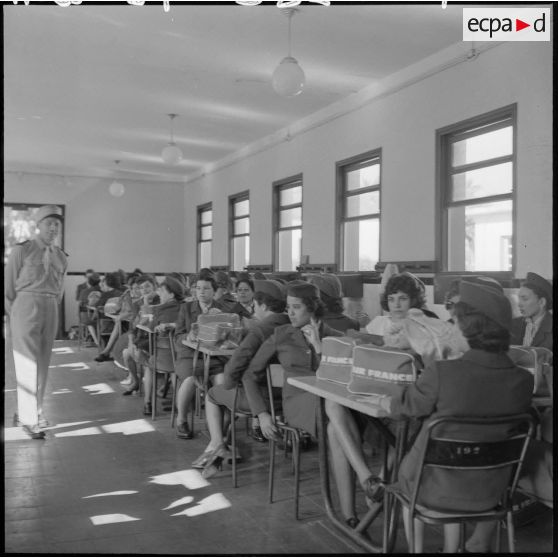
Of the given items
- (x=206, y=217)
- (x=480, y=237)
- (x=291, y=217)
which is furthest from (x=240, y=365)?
(x=206, y=217)

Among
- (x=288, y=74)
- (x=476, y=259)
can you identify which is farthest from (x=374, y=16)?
(x=476, y=259)

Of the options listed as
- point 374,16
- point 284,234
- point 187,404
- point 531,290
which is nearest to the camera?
point 531,290

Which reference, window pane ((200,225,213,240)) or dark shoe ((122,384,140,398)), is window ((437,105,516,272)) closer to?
dark shoe ((122,384,140,398))

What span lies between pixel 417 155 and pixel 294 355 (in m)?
3.83

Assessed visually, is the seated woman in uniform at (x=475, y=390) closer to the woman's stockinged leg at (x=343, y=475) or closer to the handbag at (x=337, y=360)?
the handbag at (x=337, y=360)

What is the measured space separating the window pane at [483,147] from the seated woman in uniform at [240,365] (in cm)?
276

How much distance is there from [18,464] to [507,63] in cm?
456

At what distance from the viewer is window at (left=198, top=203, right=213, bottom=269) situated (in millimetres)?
12953

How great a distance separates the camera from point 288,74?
202 inches

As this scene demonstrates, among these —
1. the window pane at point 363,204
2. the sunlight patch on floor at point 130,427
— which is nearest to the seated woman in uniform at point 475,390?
the sunlight patch on floor at point 130,427

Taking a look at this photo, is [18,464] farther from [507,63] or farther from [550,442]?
[507,63]

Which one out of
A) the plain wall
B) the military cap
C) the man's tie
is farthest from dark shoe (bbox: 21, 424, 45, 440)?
the plain wall

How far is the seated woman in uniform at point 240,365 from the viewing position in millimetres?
3451

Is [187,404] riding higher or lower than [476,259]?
lower
